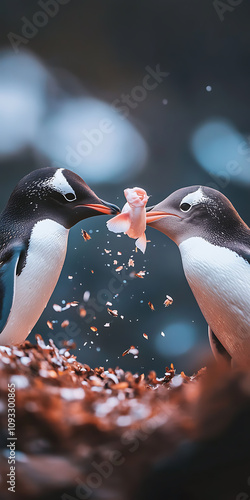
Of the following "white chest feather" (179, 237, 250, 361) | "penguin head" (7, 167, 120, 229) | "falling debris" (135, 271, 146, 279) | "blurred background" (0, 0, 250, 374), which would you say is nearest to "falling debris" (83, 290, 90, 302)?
"blurred background" (0, 0, 250, 374)

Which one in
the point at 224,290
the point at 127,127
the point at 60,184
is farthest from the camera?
the point at 127,127

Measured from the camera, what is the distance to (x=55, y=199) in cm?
103

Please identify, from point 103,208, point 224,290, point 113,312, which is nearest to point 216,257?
point 224,290

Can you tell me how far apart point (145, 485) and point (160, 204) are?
0.84 m

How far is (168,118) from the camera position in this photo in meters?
1.14

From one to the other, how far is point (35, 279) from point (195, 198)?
1.60ft

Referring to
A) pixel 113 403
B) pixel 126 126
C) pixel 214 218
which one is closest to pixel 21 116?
pixel 126 126

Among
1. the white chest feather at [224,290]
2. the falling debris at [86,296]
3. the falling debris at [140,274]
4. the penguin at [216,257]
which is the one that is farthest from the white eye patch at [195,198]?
the falling debris at [86,296]

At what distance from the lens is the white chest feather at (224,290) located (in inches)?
35.9

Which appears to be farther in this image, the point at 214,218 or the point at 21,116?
the point at 21,116

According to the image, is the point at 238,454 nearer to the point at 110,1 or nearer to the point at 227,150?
the point at 227,150

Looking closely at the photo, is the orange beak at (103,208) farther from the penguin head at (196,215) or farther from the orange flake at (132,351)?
the orange flake at (132,351)

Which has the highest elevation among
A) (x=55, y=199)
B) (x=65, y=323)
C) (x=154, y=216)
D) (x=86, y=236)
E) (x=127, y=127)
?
(x=127, y=127)

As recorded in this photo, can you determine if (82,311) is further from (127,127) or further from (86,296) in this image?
(127,127)
